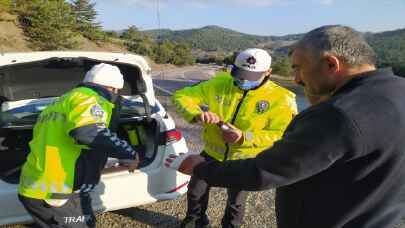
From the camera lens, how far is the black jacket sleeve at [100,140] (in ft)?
7.83

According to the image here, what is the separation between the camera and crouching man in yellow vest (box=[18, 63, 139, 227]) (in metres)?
2.44

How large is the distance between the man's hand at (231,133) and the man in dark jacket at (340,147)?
1.31 metres

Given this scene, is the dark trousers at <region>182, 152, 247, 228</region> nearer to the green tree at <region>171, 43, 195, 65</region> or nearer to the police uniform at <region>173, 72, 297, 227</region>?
the police uniform at <region>173, 72, 297, 227</region>

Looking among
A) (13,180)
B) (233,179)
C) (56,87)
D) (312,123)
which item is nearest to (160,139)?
(13,180)

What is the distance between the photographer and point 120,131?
4285 millimetres

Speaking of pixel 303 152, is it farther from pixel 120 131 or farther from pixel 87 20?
pixel 87 20

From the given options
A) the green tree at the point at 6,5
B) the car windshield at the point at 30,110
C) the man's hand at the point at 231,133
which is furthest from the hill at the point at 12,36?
the man's hand at the point at 231,133

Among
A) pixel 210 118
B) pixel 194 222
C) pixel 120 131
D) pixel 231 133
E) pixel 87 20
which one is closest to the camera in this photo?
pixel 231 133

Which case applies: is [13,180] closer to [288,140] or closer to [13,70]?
[13,70]

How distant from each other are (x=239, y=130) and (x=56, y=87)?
2.65m

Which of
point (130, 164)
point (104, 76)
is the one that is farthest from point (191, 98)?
point (104, 76)

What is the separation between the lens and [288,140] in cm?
149

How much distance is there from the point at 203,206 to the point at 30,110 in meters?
2.05

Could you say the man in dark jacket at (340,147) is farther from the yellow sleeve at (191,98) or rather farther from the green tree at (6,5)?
the green tree at (6,5)
